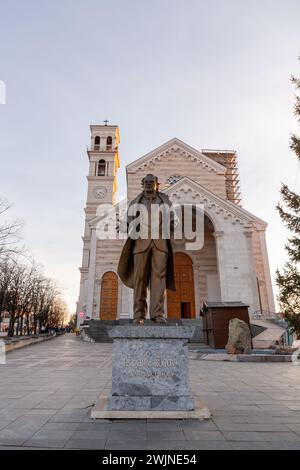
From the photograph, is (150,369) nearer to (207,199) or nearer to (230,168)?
(207,199)

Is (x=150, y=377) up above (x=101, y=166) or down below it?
below

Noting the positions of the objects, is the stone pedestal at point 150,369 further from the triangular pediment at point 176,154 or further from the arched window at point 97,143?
the arched window at point 97,143

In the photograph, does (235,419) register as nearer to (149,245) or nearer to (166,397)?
(166,397)

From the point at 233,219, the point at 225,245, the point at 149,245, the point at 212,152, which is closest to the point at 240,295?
the point at 225,245

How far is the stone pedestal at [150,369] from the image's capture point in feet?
14.0

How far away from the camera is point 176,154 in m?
33.9

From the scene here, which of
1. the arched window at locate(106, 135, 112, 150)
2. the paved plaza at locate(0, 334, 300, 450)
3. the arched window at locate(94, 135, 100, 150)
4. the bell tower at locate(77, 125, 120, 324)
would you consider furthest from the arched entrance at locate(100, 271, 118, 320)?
the arched window at locate(94, 135, 100, 150)

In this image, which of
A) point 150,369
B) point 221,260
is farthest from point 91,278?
point 150,369

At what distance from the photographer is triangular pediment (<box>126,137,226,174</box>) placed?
109 ft

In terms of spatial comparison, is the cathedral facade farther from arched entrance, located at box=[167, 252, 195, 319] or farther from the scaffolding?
the scaffolding

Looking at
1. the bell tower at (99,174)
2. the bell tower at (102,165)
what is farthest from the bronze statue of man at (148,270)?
the bell tower at (102,165)

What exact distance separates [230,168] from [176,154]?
18.3 meters

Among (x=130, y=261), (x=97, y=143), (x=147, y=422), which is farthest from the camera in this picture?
(x=97, y=143)

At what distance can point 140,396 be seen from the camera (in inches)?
169
